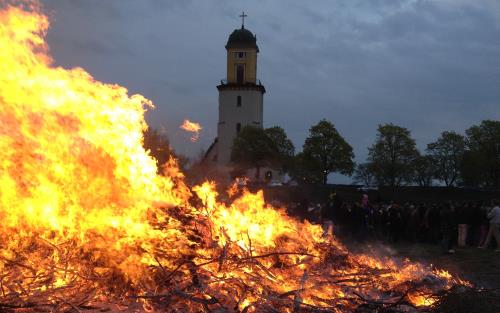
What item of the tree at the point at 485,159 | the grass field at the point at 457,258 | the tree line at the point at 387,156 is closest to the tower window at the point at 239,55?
the tree line at the point at 387,156

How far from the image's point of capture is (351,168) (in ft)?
184

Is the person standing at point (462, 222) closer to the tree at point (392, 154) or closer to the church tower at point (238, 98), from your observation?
the tree at point (392, 154)

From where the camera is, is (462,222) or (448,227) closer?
(448,227)

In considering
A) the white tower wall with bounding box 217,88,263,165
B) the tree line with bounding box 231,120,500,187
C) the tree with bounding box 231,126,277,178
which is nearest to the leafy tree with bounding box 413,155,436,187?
the tree line with bounding box 231,120,500,187

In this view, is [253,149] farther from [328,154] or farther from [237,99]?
[237,99]

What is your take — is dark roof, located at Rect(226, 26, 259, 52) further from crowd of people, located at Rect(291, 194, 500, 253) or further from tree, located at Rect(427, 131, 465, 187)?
crowd of people, located at Rect(291, 194, 500, 253)

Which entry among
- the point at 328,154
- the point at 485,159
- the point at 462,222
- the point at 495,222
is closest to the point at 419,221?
the point at 462,222

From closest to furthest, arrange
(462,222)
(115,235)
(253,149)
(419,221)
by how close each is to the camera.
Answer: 1. (115,235)
2. (462,222)
3. (419,221)
4. (253,149)

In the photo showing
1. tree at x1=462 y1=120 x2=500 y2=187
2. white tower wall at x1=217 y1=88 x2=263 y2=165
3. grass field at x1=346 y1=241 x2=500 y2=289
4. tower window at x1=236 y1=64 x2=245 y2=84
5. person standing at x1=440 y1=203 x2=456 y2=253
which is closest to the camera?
grass field at x1=346 y1=241 x2=500 y2=289

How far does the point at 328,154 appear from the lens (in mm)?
56000

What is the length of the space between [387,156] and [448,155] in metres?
8.50

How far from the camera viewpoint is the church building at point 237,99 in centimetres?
6862

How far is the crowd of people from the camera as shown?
14336mm

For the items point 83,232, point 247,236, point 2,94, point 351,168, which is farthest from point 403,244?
point 351,168
